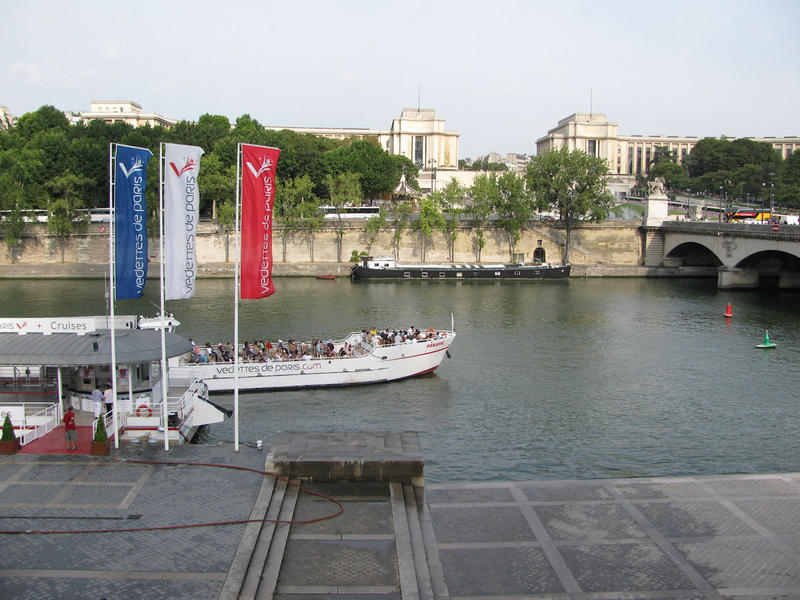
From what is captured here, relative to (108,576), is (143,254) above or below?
above

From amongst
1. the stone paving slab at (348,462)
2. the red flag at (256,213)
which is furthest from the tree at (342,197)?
the stone paving slab at (348,462)

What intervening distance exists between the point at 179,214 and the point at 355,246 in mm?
66240

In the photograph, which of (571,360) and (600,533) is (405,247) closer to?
(571,360)

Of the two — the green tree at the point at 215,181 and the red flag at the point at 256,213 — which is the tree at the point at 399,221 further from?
the red flag at the point at 256,213

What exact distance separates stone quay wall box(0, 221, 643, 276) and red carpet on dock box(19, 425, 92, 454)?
58.1 meters

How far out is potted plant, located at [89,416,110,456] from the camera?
1862cm

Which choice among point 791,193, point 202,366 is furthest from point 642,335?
point 791,193

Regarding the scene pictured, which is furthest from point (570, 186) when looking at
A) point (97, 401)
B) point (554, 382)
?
point (97, 401)

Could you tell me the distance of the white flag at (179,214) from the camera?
20.6 metres

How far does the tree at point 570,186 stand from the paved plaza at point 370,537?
69367 millimetres

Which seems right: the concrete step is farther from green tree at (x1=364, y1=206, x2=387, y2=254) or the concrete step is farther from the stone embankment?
green tree at (x1=364, y1=206, x2=387, y2=254)

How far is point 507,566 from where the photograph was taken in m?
15.2

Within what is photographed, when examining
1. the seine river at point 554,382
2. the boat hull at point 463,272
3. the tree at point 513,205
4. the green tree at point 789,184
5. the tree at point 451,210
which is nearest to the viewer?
the seine river at point 554,382

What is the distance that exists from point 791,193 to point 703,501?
102 meters
